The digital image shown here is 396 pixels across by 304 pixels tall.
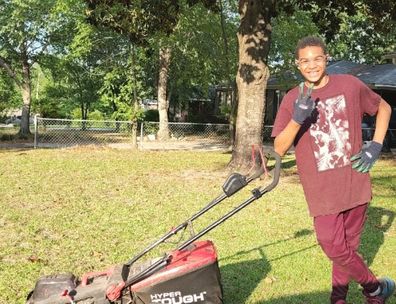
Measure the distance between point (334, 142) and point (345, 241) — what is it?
0.68m

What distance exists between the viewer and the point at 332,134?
3.49m

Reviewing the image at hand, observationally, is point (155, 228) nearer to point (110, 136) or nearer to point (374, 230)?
point (374, 230)

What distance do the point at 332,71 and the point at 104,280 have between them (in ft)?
79.5

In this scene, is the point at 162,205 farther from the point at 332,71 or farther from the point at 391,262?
the point at 332,71

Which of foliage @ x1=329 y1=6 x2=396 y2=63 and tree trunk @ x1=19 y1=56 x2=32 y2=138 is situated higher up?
foliage @ x1=329 y1=6 x2=396 y2=63

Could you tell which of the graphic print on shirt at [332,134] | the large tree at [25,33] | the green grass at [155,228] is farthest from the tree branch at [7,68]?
the graphic print on shirt at [332,134]

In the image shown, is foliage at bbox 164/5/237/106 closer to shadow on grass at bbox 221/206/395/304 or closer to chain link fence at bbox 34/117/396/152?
chain link fence at bbox 34/117/396/152

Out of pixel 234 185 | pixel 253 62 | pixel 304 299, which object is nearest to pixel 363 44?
pixel 253 62

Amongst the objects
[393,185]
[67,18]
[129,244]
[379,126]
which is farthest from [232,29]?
[379,126]

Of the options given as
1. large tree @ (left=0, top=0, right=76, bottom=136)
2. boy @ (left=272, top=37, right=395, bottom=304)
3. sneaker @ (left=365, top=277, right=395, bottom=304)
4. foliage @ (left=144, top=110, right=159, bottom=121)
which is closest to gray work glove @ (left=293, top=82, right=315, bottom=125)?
boy @ (left=272, top=37, right=395, bottom=304)

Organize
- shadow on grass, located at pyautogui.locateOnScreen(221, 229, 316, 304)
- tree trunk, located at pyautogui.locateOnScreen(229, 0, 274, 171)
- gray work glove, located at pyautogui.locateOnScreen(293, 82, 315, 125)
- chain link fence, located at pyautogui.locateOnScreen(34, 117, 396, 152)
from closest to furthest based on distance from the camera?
gray work glove, located at pyautogui.locateOnScreen(293, 82, 315, 125) → shadow on grass, located at pyautogui.locateOnScreen(221, 229, 316, 304) → tree trunk, located at pyautogui.locateOnScreen(229, 0, 274, 171) → chain link fence, located at pyautogui.locateOnScreen(34, 117, 396, 152)

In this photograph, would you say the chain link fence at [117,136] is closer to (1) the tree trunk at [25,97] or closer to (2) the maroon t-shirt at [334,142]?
(1) the tree trunk at [25,97]

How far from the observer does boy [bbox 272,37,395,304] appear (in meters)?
3.44

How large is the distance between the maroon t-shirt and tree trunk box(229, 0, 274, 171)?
7.70 m
